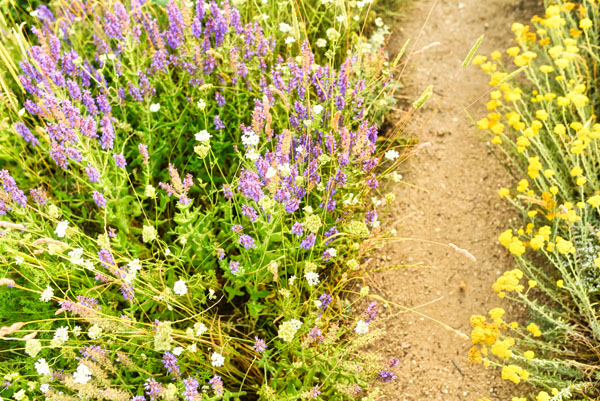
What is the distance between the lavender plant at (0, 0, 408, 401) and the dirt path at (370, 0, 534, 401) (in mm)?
358


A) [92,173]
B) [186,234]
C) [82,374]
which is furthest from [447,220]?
[82,374]

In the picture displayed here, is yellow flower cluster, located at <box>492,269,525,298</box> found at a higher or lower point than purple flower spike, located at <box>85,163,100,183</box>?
lower

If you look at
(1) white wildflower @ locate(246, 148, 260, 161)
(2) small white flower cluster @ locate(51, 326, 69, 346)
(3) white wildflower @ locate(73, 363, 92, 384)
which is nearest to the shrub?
(1) white wildflower @ locate(246, 148, 260, 161)

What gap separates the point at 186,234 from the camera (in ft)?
7.70

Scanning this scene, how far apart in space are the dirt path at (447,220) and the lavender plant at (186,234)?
0.36 metres

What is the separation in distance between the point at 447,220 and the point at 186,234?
195cm

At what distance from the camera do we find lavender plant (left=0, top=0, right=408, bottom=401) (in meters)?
2.18

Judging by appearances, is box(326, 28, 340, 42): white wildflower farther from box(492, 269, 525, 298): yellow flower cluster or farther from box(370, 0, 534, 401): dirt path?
box(492, 269, 525, 298): yellow flower cluster

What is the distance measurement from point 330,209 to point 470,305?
1183 mm

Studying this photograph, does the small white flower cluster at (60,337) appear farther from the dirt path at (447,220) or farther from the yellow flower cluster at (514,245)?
the yellow flower cluster at (514,245)

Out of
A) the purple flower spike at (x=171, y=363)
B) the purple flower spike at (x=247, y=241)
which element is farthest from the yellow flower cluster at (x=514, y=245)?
the purple flower spike at (x=171, y=363)

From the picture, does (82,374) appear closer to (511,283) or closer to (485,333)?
(485,333)

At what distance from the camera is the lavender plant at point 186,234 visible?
7.15ft

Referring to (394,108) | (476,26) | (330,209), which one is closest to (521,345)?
(330,209)
